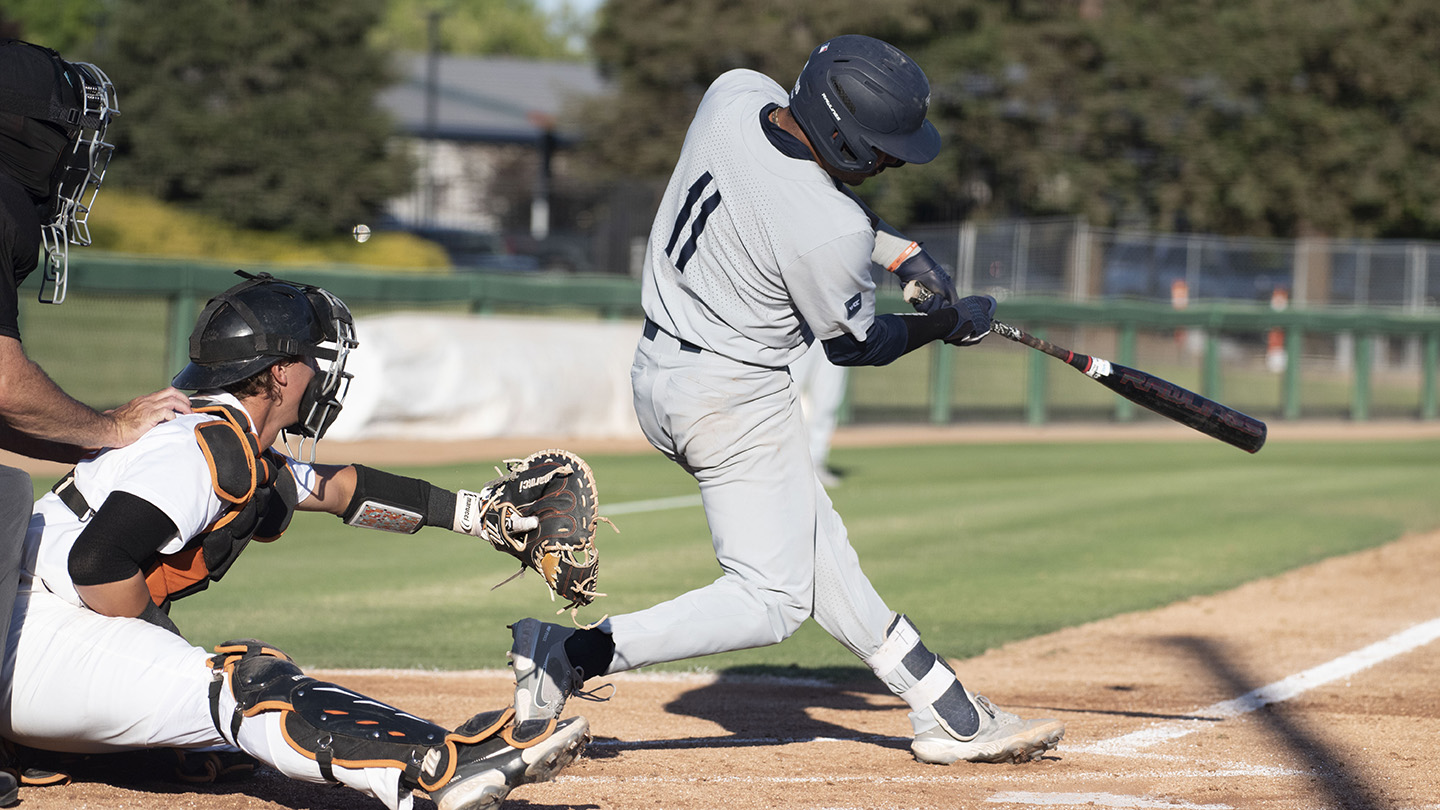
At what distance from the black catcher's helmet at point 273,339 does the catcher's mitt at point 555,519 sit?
520mm

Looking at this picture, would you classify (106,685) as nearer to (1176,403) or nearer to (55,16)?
(1176,403)

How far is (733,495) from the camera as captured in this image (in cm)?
387

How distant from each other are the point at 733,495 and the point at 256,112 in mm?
29904

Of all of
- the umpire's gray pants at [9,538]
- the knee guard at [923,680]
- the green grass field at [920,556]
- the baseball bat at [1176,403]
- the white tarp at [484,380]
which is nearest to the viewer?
the umpire's gray pants at [9,538]

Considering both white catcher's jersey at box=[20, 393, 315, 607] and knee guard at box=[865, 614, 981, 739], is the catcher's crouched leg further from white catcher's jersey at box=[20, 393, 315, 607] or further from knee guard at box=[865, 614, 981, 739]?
knee guard at box=[865, 614, 981, 739]

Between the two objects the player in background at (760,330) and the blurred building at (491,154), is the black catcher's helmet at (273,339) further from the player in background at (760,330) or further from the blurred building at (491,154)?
the blurred building at (491,154)

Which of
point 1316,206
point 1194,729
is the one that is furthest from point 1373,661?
point 1316,206

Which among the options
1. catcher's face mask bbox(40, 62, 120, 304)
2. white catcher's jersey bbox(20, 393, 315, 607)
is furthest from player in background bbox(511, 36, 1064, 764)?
catcher's face mask bbox(40, 62, 120, 304)

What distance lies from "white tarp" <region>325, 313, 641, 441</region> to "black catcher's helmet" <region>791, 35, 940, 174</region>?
11.4 meters

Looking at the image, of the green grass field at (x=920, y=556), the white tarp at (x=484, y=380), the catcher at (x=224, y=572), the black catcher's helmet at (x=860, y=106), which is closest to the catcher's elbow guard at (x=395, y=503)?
the catcher at (x=224, y=572)

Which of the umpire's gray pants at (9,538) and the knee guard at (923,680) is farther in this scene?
the knee guard at (923,680)

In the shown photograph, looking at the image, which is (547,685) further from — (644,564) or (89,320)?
(89,320)

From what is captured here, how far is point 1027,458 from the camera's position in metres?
17.1

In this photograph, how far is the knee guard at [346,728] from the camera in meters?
3.06
